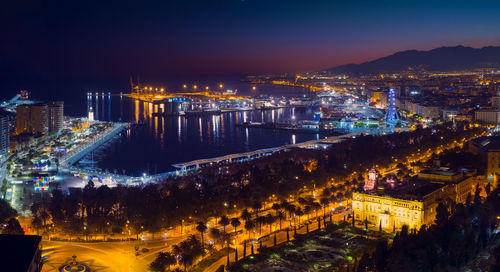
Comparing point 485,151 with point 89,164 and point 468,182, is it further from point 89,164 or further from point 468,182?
point 89,164

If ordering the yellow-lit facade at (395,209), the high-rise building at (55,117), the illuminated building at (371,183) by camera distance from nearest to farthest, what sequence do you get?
the yellow-lit facade at (395,209), the illuminated building at (371,183), the high-rise building at (55,117)

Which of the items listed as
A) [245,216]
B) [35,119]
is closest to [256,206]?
[245,216]

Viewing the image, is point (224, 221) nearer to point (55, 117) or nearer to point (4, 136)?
point (4, 136)

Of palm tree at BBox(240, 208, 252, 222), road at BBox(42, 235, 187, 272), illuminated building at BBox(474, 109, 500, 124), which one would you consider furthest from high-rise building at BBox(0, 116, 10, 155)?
illuminated building at BBox(474, 109, 500, 124)

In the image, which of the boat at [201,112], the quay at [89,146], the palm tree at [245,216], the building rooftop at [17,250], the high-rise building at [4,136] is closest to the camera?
the building rooftop at [17,250]

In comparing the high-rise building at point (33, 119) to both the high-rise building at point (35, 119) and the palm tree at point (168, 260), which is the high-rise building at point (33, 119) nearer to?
the high-rise building at point (35, 119)

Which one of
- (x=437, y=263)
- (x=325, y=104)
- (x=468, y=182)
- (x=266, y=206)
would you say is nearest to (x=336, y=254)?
(x=437, y=263)

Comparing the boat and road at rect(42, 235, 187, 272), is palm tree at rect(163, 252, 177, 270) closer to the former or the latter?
road at rect(42, 235, 187, 272)

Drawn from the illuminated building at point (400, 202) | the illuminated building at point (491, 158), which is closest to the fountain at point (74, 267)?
the illuminated building at point (400, 202)
